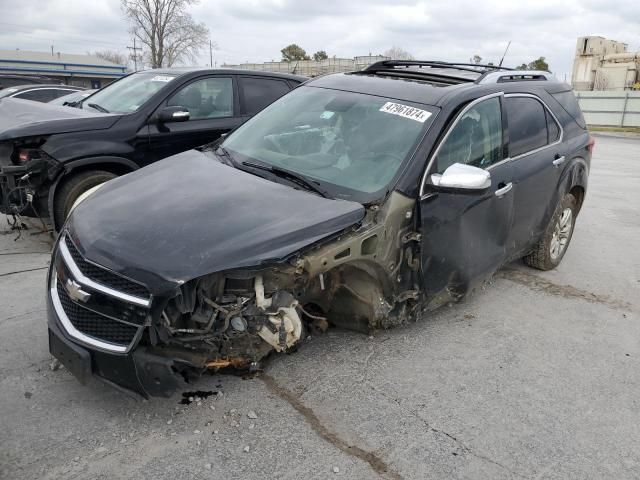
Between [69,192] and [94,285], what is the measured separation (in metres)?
2.83

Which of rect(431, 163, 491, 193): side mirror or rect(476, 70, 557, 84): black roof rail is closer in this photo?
rect(431, 163, 491, 193): side mirror

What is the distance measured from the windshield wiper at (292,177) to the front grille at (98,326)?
1312 millimetres

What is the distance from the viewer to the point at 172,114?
18.1ft

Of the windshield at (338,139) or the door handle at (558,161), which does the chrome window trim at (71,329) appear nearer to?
the windshield at (338,139)

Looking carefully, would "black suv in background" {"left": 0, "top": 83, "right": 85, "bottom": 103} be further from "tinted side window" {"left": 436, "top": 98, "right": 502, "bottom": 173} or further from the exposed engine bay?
Answer: the exposed engine bay

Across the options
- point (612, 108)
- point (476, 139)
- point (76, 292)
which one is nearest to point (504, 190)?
point (476, 139)

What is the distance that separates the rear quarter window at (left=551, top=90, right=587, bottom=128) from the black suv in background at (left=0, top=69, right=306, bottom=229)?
3.27 metres

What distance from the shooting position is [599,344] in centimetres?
389

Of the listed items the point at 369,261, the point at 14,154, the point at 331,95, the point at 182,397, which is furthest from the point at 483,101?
the point at 14,154

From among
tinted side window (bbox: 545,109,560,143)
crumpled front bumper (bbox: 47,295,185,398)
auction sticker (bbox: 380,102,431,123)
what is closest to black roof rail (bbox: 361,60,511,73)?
tinted side window (bbox: 545,109,560,143)

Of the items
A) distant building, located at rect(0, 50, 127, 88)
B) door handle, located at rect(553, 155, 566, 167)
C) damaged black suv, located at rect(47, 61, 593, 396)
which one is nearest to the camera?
damaged black suv, located at rect(47, 61, 593, 396)

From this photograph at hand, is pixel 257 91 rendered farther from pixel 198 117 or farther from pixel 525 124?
pixel 525 124

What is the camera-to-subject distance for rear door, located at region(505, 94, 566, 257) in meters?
4.18

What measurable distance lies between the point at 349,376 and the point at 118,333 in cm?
139
